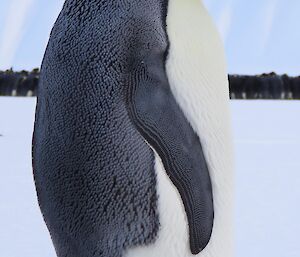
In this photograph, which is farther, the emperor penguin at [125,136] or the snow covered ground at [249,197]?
the snow covered ground at [249,197]

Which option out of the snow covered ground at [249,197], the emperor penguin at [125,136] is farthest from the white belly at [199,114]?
the snow covered ground at [249,197]

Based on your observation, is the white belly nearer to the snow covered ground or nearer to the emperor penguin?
the emperor penguin

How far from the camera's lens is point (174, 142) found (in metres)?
1.26

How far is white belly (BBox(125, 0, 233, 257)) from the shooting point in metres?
1.29

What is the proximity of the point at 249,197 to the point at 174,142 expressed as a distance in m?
2.47

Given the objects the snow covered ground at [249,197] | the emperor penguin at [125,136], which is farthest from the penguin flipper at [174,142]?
the snow covered ground at [249,197]

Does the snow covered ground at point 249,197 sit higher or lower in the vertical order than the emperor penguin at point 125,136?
lower

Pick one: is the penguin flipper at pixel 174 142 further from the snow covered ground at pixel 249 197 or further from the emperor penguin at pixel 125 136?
the snow covered ground at pixel 249 197

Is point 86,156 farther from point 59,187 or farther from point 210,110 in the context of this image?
point 210,110

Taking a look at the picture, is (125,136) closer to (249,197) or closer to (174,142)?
(174,142)

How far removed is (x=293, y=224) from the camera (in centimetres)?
301

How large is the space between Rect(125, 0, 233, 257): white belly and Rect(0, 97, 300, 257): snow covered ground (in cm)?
116

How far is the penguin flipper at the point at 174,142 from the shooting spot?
1.25 meters

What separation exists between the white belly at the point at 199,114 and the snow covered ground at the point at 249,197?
3.81ft
